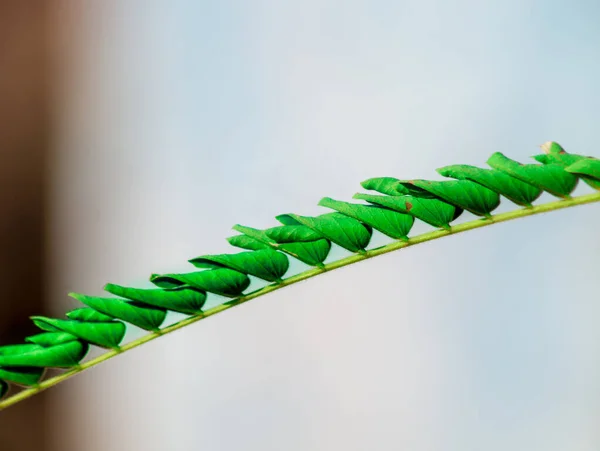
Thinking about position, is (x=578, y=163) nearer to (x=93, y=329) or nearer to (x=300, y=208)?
(x=93, y=329)

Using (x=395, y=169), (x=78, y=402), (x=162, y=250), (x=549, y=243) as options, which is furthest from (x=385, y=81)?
(x=78, y=402)

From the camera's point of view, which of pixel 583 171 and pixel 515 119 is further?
pixel 515 119

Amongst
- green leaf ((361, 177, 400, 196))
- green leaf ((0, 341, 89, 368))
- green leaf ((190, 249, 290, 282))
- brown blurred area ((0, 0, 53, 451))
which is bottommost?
green leaf ((0, 341, 89, 368))

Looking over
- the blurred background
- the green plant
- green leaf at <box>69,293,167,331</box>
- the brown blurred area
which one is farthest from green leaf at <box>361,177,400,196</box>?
the brown blurred area

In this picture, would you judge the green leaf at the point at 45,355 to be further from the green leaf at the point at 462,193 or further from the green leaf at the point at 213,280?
the green leaf at the point at 462,193

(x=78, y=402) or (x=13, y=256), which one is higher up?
(x=13, y=256)

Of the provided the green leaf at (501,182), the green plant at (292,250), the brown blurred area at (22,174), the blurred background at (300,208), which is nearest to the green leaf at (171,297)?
the green plant at (292,250)

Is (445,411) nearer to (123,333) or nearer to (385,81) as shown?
(385,81)

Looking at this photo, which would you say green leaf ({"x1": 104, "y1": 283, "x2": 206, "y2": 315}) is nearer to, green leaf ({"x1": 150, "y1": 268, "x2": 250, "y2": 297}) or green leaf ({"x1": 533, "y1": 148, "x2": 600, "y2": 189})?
green leaf ({"x1": 150, "y1": 268, "x2": 250, "y2": 297})
